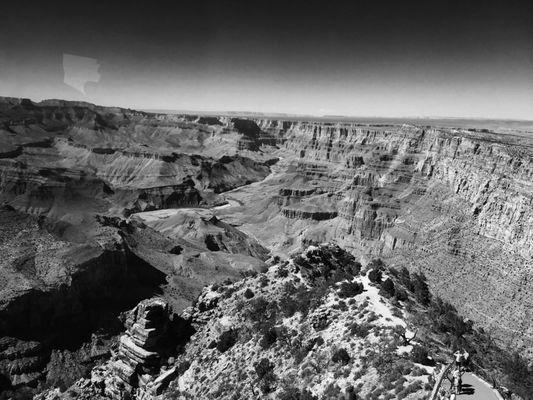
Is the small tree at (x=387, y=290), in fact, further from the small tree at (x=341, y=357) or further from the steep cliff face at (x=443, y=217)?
the steep cliff face at (x=443, y=217)

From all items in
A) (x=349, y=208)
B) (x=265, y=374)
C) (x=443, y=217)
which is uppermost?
(x=265, y=374)

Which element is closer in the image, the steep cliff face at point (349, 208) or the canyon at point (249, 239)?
the canyon at point (249, 239)

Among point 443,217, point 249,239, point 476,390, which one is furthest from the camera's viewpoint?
point 249,239

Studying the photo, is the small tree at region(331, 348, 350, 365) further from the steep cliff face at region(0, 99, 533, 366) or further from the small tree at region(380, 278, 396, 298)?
the steep cliff face at region(0, 99, 533, 366)

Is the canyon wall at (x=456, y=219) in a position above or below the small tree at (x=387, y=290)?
below

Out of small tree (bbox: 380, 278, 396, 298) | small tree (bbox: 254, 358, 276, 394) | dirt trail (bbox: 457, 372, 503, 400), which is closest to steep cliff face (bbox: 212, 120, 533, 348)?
small tree (bbox: 380, 278, 396, 298)

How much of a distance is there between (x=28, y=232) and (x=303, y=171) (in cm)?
10106

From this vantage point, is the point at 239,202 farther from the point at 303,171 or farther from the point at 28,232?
the point at 28,232

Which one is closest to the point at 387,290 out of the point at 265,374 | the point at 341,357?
the point at 341,357

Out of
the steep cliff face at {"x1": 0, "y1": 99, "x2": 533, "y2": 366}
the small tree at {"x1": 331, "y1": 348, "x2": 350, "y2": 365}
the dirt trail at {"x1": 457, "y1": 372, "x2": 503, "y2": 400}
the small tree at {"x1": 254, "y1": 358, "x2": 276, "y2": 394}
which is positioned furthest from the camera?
the steep cliff face at {"x1": 0, "y1": 99, "x2": 533, "y2": 366}

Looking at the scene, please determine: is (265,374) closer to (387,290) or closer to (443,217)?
(387,290)

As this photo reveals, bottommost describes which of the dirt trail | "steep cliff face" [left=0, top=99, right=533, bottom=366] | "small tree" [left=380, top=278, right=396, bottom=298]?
Result: "steep cliff face" [left=0, top=99, right=533, bottom=366]

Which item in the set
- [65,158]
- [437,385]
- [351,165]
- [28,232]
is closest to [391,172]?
[351,165]

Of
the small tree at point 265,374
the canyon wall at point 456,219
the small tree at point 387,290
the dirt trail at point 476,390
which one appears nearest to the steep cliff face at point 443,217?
the canyon wall at point 456,219
